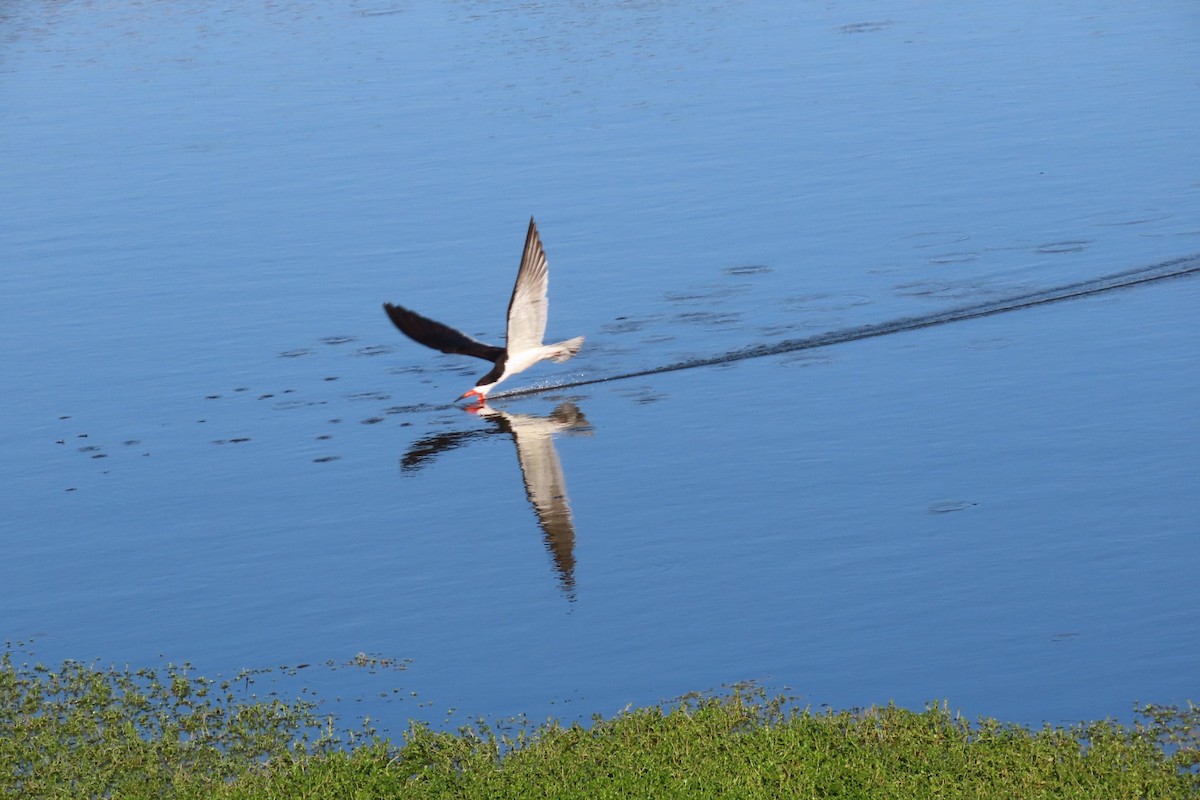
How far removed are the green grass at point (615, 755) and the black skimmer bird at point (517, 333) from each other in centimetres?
520

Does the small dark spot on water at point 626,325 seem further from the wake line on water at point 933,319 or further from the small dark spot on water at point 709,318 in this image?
the wake line on water at point 933,319

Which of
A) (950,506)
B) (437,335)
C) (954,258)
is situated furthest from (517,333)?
(954,258)

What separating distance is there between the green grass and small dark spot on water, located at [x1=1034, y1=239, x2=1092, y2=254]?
930 centimetres

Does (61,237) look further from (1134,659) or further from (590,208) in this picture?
(1134,659)

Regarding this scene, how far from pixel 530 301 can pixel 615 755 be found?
6391 millimetres

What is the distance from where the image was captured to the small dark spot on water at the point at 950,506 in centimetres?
1177

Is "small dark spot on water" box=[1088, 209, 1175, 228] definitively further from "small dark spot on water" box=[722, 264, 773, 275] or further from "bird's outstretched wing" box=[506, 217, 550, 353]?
"bird's outstretched wing" box=[506, 217, 550, 353]

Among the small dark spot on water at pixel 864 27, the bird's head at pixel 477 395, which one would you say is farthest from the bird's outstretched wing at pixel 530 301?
the small dark spot on water at pixel 864 27

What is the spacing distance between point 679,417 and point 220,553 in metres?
3.79

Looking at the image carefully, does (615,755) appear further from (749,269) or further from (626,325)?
(749,269)

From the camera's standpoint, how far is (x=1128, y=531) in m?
11.1

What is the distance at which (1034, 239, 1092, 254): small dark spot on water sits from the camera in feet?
57.4

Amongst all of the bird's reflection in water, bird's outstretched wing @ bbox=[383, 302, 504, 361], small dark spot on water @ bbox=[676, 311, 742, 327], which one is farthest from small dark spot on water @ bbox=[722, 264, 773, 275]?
bird's outstretched wing @ bbox=[383, 302, 504, 361]

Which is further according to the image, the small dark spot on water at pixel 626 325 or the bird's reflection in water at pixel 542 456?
the small dark spot on water at pixel 626 325
